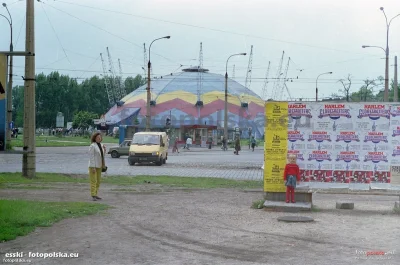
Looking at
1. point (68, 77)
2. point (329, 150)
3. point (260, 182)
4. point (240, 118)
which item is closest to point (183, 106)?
point (240, 118)

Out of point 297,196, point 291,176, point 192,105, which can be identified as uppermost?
point 192,105

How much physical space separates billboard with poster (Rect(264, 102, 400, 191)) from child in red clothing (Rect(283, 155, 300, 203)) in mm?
384

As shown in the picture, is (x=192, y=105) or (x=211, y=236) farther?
(x=192, y=105)

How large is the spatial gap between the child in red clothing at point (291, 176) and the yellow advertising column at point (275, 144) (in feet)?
0.90

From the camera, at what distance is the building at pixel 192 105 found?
110 meters

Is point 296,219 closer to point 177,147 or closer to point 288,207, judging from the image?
point 288,207

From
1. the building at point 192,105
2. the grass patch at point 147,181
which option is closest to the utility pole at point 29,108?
the grass patch at point 147,181

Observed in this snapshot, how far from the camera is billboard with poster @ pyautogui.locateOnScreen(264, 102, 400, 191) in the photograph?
1467 centimetres

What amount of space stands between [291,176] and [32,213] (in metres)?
6.16

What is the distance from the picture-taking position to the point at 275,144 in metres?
15.0

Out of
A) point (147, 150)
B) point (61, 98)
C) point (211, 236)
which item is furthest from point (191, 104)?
point (211, 236)

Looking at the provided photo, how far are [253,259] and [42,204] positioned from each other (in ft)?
22.1

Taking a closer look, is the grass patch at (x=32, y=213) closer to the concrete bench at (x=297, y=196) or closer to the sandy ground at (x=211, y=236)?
the sandy ground at (x=211, y=236)

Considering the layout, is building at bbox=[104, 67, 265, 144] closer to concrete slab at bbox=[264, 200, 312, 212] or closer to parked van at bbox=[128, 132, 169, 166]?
parked van at bbox=[128, 132, 169, 166]
